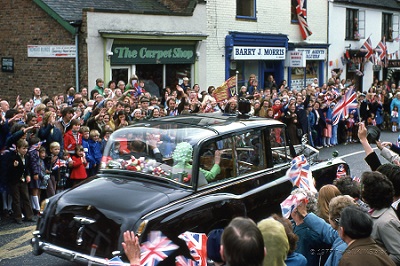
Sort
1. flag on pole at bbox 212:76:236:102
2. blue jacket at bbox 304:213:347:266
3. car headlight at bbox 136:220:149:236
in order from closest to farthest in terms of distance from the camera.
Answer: blue jacket at bbox 304:213:347:266
car headlight at bbox 136:220:149:236
flag on pole at bbox 212:76:236:102

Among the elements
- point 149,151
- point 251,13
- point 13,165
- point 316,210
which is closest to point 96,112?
point 13,165

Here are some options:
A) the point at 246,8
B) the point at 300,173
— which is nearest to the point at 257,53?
the point at 246,8

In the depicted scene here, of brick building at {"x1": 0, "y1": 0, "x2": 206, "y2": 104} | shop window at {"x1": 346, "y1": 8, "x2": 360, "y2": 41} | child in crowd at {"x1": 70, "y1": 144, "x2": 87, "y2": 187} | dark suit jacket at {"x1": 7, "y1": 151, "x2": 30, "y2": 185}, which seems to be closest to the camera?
dark suit jacket at {"x1": 7, "y1": 151, "x2": 30, "y2": 185}

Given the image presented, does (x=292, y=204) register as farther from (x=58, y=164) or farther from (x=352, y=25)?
(x=352, y=25)

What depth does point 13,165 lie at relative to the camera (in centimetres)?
978

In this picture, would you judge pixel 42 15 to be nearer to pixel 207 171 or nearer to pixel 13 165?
pixel 13 165

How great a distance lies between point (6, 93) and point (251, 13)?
1042 centimetres

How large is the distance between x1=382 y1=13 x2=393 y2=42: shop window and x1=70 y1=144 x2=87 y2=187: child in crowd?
2664 centimetres

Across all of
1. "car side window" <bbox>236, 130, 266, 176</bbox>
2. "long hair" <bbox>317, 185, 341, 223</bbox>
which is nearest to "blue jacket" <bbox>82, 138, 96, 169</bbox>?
"car side window" <bbox>236, 130, 266, 176</bbox>

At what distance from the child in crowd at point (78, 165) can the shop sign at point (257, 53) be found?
13.1 meters

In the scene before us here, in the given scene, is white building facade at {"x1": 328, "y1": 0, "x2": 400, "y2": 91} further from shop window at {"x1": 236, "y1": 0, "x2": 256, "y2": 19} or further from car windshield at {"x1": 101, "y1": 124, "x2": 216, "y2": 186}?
car windshield at {"x1": 101, "y1": 124, "x2": 216, "y2": 186}

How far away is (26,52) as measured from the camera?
62.3 ft

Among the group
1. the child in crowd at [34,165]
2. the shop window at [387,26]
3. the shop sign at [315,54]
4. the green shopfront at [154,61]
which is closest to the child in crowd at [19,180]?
the child in crowd at [34,165]

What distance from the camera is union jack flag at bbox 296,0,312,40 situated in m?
26.9
